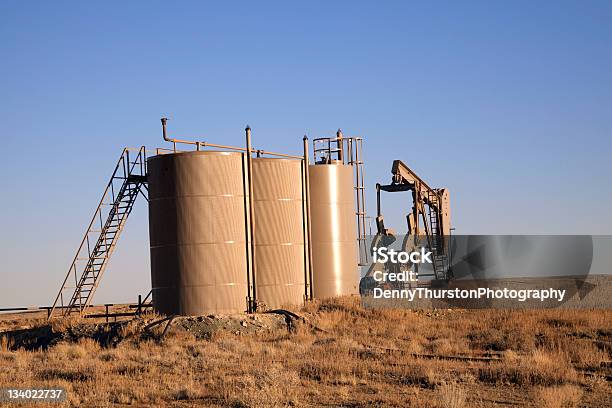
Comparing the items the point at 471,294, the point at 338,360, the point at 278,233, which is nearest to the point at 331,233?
the point at 278,233

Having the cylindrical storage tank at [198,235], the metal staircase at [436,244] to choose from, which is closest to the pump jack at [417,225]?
the metal staircase at [436,244]

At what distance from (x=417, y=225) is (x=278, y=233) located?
1068 centimetres

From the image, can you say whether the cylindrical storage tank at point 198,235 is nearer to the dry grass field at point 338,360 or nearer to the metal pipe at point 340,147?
the dry grass field at point 338,360

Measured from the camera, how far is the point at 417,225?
1538 inches

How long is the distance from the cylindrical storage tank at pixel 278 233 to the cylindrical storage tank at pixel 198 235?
104 centimetres

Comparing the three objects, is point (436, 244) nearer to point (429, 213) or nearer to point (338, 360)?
point (429, 213)

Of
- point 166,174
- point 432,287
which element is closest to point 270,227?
point 166,174

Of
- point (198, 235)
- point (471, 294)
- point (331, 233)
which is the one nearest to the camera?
point (198, 235)

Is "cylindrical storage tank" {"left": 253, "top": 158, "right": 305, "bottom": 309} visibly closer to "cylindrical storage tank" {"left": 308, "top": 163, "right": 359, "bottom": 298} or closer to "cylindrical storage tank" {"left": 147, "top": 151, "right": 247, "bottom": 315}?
"cylindrical storage tank" {"left": 147, "top": 151, "right": 247, "bottom": 315}

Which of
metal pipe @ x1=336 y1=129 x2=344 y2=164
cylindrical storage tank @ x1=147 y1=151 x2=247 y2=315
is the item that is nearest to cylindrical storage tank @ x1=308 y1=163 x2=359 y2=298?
metal pipe @ x1=336 y1=129 x2=344 y2=164

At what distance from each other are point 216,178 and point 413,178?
13.0 metres

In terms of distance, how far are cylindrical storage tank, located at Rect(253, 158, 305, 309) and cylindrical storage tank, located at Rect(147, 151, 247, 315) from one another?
1036 millimetres

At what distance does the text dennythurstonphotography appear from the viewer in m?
34.1

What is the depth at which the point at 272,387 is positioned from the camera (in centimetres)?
1543
